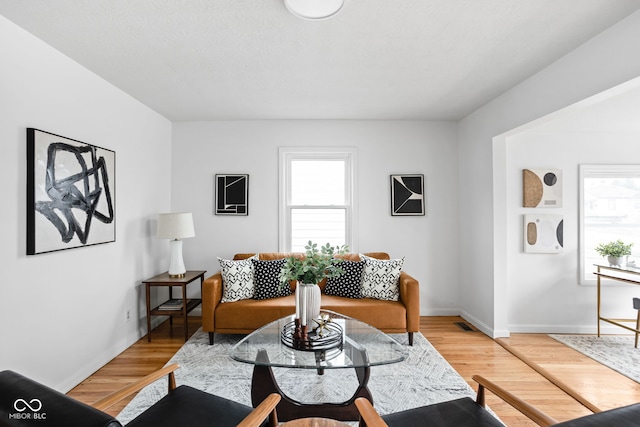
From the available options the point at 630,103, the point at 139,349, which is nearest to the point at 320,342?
the point at 139,349

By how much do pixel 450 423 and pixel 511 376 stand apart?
5.28 feet

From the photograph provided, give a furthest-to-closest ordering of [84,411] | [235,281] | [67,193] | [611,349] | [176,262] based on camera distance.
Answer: [176,262] < [235,281] < [611,349] < [67,193] < [84,411]

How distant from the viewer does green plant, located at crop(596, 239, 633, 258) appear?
3.38 metres

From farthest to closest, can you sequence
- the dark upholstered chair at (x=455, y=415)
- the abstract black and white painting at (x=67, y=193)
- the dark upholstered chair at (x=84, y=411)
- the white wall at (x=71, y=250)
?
the abstract black and white painting at (x=67, y=193) → the white wall at (x=71, y=250) → the dark upholstered chair at (x=455, y=415) → the dark upholstered chair at (x=84, y=411)

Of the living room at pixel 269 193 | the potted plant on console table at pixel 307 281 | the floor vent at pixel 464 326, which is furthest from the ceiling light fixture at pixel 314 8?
the floor vent at pixel 464 326

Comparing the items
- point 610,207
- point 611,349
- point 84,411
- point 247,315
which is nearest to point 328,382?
point 247,315

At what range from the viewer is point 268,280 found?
11.3 ft

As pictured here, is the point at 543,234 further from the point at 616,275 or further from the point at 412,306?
the point at 412,306

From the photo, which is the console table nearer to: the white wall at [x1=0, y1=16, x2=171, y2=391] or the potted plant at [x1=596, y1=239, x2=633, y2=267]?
the potted plant at [x1=596, y1=239, x2=633, y2=267]

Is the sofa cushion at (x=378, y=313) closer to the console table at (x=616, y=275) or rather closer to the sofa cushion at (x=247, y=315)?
the sofa cushion at (x=247, y=315)

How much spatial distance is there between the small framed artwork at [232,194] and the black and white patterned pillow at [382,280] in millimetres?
1796

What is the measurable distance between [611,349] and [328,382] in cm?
287

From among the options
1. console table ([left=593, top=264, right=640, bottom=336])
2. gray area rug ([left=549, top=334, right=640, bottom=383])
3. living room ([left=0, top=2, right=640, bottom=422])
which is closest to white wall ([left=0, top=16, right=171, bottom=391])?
living room ([left=0, top=2, right=640, bottom=422])

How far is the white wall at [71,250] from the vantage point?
2027 mm
